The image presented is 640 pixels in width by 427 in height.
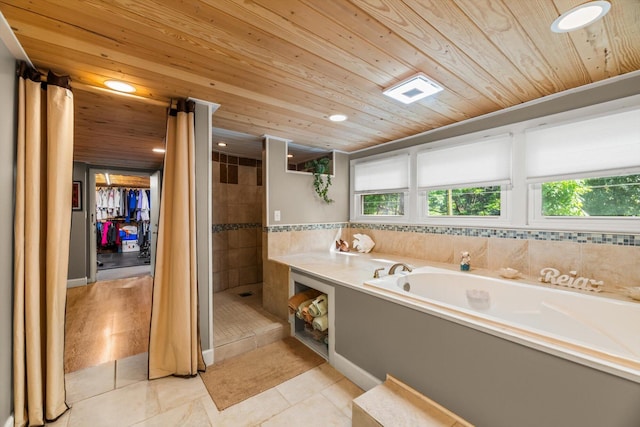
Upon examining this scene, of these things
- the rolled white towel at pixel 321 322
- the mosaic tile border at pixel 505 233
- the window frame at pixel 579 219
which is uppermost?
Result: the window frame at pixel 579 219

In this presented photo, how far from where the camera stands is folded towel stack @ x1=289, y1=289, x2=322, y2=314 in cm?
243

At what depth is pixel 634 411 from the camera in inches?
35.4

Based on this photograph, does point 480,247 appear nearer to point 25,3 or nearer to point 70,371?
point 25,3

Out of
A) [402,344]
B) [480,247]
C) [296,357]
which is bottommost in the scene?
[296,357]

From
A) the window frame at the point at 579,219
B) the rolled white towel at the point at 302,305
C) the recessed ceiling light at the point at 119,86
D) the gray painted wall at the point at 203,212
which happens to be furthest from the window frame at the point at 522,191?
the recessed ceiling light at the point at 119,86

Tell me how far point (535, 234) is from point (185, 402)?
2.82 meters

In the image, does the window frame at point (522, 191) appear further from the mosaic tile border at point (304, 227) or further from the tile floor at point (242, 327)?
the tile floor at point (242, 327)

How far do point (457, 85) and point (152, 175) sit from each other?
5.19 m

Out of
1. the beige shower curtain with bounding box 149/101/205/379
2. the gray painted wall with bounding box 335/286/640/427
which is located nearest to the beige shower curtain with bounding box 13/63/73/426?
the beige shower curtain with bounding box 149/101/205/379

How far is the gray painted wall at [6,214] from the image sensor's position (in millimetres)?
1271

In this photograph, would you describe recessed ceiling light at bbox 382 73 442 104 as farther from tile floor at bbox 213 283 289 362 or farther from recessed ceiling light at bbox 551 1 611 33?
tile floor at bbox 213 283 289 362

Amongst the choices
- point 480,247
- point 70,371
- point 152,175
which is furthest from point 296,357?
point 152,175

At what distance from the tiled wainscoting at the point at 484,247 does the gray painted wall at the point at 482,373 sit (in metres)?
1.18

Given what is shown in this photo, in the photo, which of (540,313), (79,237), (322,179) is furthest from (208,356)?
(79,237)
